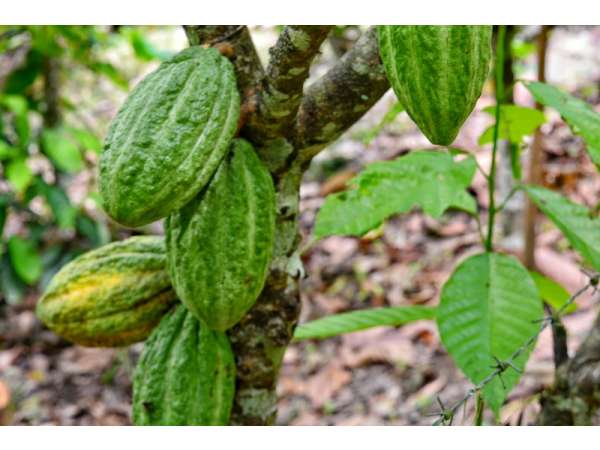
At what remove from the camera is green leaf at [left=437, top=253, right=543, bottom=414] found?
3.88ft

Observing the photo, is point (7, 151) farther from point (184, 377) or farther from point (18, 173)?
point (184, 377)

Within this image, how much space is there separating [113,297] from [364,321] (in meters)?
0.48

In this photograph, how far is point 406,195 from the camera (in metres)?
1.37

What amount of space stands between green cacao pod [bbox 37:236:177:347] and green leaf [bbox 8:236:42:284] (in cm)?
194

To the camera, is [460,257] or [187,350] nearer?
[187,350]

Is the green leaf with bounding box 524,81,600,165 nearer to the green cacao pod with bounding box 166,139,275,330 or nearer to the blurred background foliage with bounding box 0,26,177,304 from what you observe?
the green cacao pod with bounding box 166,139,275,330

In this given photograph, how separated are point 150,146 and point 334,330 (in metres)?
0.64

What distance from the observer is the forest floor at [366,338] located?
2684 millimetres

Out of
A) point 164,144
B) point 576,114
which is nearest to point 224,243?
point 164,144

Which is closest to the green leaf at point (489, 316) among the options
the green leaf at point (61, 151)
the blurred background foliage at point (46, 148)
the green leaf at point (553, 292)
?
the green leaf at point (553, 292)

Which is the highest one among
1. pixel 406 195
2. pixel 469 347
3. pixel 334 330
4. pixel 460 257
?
pixel 406 195

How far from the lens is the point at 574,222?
131 cm
